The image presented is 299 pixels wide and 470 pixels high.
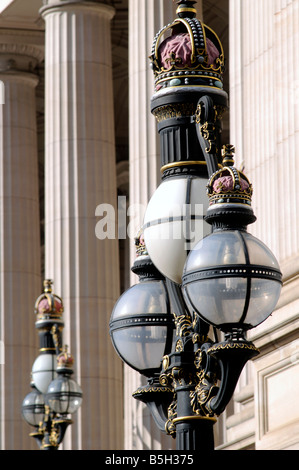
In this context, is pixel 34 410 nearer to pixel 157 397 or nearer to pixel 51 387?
pixel 51 387

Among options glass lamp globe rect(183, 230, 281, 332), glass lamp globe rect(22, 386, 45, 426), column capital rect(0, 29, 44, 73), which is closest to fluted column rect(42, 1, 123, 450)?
column capital rect(0, 29, 44, 73)

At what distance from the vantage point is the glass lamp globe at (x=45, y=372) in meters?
27.7

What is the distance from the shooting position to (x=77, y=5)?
4106cm

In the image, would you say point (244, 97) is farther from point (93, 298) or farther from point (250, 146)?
point (93, 298)

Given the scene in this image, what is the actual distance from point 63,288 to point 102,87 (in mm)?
6456

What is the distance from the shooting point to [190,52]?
39.3 ft

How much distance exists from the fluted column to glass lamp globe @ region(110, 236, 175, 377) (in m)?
25.6

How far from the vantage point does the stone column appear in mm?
45562

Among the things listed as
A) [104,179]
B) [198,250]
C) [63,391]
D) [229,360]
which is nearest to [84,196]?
[104,179]

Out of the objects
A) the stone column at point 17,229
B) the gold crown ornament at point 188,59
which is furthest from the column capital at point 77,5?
the gold crown ornament at point 188,59

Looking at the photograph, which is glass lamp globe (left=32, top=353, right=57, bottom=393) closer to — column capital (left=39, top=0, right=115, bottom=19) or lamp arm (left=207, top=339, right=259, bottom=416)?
column capital (left=39, top=0, right=115, bottom=19)

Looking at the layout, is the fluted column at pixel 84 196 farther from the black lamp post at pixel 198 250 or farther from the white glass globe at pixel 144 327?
the black lamp post at pixel 198 250
